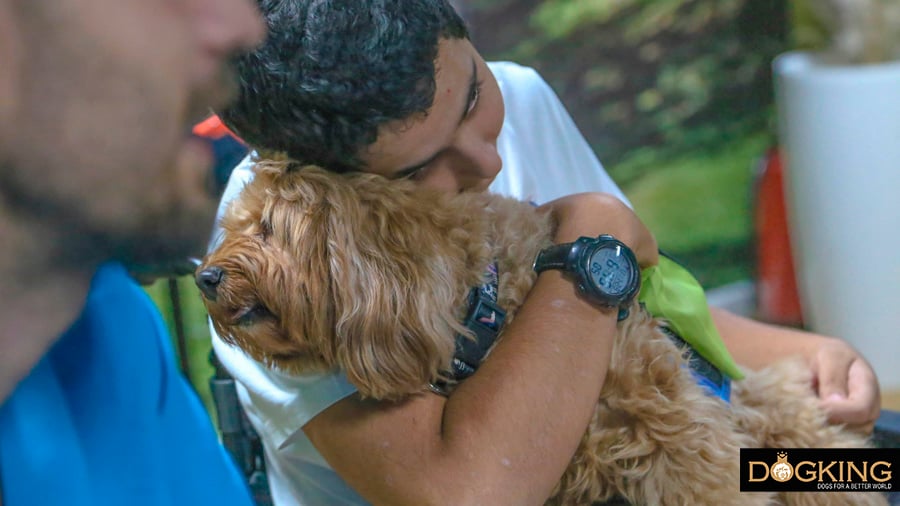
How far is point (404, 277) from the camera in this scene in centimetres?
98

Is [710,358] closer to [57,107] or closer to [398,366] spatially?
[398,366]

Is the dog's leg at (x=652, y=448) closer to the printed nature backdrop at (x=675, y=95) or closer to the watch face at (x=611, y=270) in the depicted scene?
the watch face at (x=611, y=270)

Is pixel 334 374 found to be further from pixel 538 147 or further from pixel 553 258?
pixel 538 147

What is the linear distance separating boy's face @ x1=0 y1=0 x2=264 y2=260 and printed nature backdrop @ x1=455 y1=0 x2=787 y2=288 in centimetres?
228

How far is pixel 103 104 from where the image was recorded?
381 millimetres

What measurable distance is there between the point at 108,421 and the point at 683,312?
0.84 meters

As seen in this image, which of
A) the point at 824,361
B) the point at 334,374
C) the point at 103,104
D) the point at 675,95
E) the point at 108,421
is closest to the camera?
the point at 103,104

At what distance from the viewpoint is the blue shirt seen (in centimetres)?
50

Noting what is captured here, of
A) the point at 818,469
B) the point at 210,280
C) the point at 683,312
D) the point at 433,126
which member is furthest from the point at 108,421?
the point at 818,469

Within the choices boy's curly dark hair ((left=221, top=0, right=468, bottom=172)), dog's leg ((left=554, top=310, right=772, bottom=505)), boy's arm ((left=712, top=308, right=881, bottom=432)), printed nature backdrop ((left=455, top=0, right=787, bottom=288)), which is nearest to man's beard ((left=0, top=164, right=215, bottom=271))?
boy's curly dark hair ((left=221, top=0, right=468, bottom=172))

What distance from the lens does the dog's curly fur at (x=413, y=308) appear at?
950mm

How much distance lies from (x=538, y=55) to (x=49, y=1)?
96.3 inches

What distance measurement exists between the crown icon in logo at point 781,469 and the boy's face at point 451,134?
1.72 ft

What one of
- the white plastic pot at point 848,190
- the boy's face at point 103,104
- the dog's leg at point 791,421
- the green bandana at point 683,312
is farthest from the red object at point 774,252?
the boy's face at point 103,104
